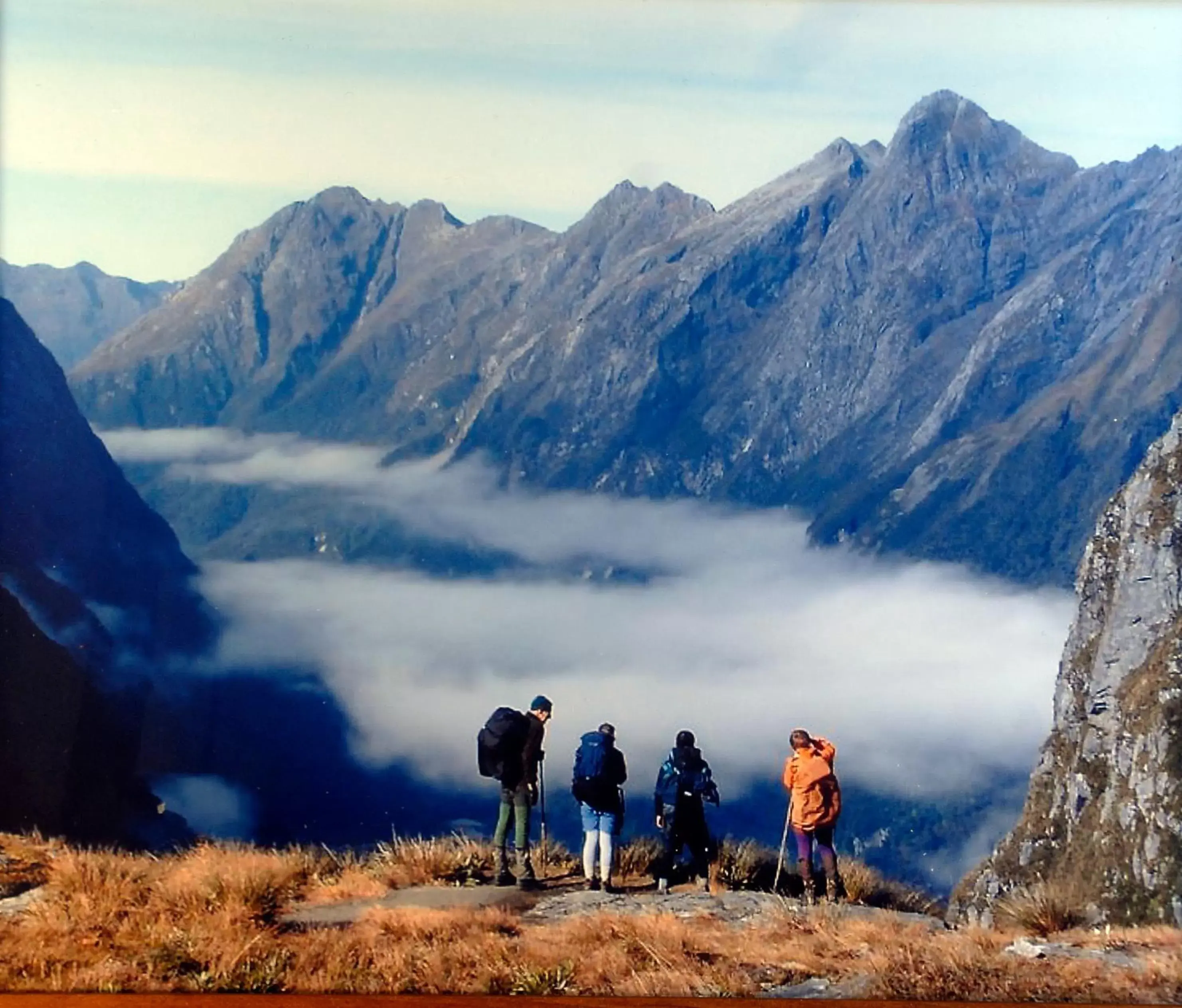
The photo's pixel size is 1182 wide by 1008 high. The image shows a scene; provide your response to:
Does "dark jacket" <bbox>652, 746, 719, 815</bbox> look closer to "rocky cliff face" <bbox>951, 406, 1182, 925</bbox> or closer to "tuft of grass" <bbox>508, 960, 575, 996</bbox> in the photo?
"tuft of grass" <bbox>508, 960, 575, 996</bbox>

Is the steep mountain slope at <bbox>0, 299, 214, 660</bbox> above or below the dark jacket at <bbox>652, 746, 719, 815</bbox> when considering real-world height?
above

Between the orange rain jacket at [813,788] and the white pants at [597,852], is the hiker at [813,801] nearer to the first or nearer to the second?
the orange rain jacket at [813,788]

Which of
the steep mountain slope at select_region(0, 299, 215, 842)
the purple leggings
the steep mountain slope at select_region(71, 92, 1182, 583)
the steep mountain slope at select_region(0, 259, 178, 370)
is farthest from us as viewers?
the steep mountain slope at select_region(71, 92, 1182, 583)

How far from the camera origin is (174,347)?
34.6 feet

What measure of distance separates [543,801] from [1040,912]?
138 inches

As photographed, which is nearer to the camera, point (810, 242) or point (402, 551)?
point (402, 551)

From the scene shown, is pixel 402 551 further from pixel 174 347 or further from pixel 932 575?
pixel 932 575

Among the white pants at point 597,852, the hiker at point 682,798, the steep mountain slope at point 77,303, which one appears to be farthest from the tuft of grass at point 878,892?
the steep mountain slope at point 77,303

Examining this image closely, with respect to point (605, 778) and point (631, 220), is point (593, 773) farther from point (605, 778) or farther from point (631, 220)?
point (631, 220)

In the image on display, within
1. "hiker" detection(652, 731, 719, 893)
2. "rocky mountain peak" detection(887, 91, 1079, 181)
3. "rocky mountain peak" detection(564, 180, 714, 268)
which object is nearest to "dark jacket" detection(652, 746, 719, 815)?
"hiker" detection(652, 731, 719, 893)

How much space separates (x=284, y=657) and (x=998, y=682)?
6166 mm

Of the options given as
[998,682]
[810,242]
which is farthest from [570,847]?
[810,242]

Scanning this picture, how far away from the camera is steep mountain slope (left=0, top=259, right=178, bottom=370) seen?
1001 centimetres

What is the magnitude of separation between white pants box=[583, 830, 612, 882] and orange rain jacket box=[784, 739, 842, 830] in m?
1.27
